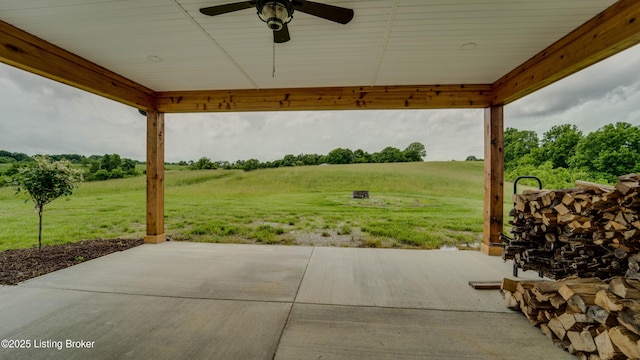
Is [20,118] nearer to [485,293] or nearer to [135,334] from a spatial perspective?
[135,334]

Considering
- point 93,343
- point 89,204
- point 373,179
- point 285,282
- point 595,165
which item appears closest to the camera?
point 93,343

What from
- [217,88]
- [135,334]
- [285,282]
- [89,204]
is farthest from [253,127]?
[135,334]

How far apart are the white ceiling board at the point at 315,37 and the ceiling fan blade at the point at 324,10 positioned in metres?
0.37

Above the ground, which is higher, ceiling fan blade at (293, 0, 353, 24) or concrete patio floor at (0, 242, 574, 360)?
Result: ceiling fan blade at (293, 0, 353, 24)

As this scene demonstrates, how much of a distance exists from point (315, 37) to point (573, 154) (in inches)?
165

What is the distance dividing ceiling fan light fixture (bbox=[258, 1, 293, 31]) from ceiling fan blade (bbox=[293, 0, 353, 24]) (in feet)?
0.19

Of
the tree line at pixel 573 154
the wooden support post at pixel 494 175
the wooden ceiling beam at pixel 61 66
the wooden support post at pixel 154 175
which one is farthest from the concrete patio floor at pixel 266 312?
the wooden ceiling beam at pixel 61 66

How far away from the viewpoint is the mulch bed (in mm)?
2639

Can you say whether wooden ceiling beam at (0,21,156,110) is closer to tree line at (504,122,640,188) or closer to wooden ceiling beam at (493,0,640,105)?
wooden ceiling beam at (493,0,640,105)

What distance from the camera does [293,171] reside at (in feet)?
22.4

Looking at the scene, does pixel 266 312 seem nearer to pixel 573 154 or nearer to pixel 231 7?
pixel 231 7

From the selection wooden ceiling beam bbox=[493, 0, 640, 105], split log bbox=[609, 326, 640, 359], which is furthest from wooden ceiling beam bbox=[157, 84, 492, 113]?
split log bbox=[609, 326, 640, 359]

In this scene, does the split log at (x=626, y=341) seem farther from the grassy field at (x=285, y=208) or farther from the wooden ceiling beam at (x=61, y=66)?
the wooden ceiling beam at (x=61, y=66)

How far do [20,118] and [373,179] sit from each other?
676 cm
